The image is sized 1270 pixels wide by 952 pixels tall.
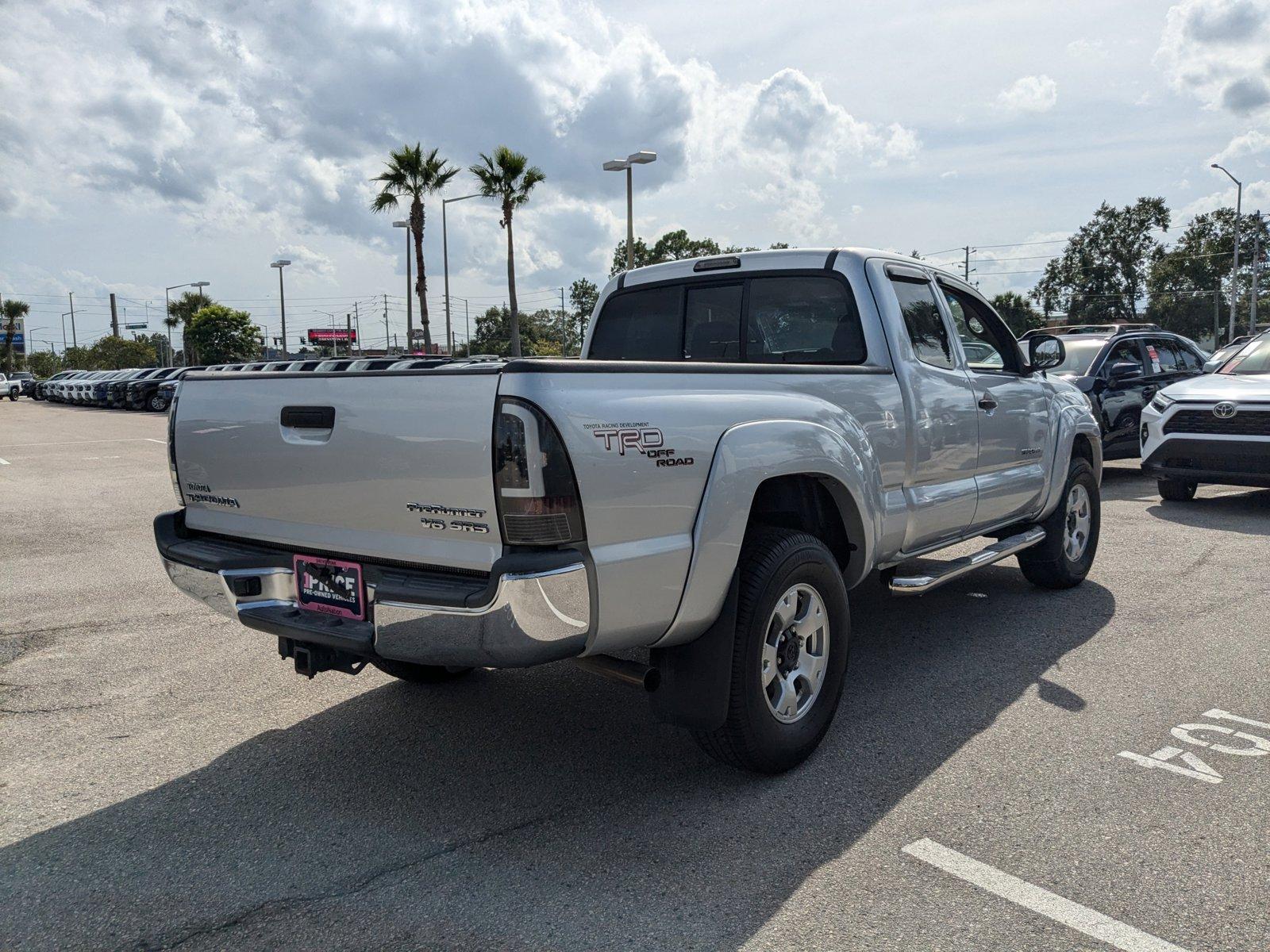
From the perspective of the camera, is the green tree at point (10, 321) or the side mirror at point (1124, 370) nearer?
the side mirror at point (1124, 370)

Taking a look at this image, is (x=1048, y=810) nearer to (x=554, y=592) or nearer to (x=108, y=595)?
(x=554, y=592)

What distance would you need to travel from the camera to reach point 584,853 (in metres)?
3.11

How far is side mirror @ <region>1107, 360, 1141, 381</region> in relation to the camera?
1107 centimetres

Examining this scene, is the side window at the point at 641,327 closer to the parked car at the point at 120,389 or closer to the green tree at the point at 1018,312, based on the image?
the parked car at the point at 120,389

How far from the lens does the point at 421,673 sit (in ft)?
14.8

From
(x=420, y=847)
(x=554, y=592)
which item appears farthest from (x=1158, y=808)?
(x=420, y=847)

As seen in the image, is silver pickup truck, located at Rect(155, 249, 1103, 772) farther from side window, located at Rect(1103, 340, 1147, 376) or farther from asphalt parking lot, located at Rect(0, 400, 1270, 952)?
side window, located at Rect(1103, 340, 1147, 376)

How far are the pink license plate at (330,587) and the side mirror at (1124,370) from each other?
1000cm

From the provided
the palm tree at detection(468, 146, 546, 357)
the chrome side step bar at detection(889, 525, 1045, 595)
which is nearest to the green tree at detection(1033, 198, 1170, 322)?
the palm tree at detection(468, 146, 546, 357)

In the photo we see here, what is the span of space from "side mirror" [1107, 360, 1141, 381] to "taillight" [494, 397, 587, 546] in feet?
32.3

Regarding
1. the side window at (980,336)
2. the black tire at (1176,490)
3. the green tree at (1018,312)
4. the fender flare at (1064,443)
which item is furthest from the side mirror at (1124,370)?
the green tree at (1018,312)

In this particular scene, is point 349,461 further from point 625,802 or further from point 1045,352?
point 1045,352

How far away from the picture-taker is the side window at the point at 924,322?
476 centimetres

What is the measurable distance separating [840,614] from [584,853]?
1.38 meters
